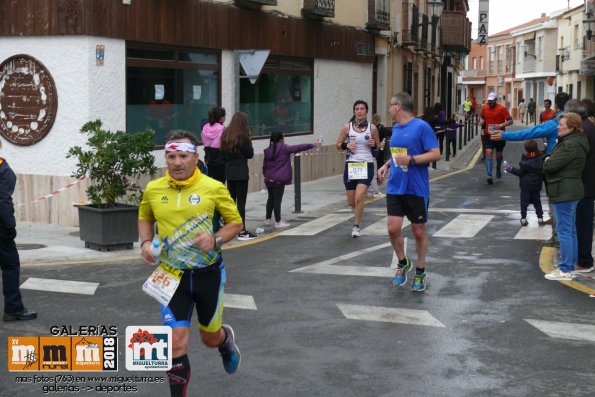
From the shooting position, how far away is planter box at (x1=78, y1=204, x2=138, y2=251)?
1163 cm

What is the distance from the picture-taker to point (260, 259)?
440 inches

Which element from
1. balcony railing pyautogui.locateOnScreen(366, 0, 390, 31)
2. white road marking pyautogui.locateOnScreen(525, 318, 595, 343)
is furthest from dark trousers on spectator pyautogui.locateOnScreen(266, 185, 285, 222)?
balcony railing pyautogui.locateOnScreen(366, 0, 390, 31)

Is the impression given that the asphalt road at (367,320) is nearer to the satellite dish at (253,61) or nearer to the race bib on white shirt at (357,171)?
the race bib on white shirt at (357,171)

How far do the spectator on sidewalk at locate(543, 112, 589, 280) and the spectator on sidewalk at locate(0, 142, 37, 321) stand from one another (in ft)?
17.5

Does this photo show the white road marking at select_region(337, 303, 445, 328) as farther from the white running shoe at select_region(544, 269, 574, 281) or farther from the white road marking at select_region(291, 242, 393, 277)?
the white running shoe at select_region(544, 269, 574, 281)

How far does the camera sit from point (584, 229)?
10.1m

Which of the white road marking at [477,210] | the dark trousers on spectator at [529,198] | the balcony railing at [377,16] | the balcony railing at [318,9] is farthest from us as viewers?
the balcony railing at [377,16]

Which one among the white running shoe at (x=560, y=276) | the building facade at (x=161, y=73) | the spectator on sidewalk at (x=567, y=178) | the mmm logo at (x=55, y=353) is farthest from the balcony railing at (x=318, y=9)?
the mmm logo at (x=55, y=353)

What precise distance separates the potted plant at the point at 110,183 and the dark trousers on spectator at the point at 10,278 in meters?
3.68

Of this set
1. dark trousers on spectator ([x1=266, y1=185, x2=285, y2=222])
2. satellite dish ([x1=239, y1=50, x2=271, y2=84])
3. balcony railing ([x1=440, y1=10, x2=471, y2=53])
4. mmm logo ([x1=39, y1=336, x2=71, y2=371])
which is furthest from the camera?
balcony railing ([x1=440, y1=10, x2=471, y2=53])

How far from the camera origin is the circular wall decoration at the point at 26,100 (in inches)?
550

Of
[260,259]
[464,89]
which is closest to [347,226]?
[260,259]

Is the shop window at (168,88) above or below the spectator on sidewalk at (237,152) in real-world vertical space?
above

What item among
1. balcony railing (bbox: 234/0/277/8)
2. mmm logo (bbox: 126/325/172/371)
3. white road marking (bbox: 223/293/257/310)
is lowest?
white road marking (bbox: 223/293/257/310)
